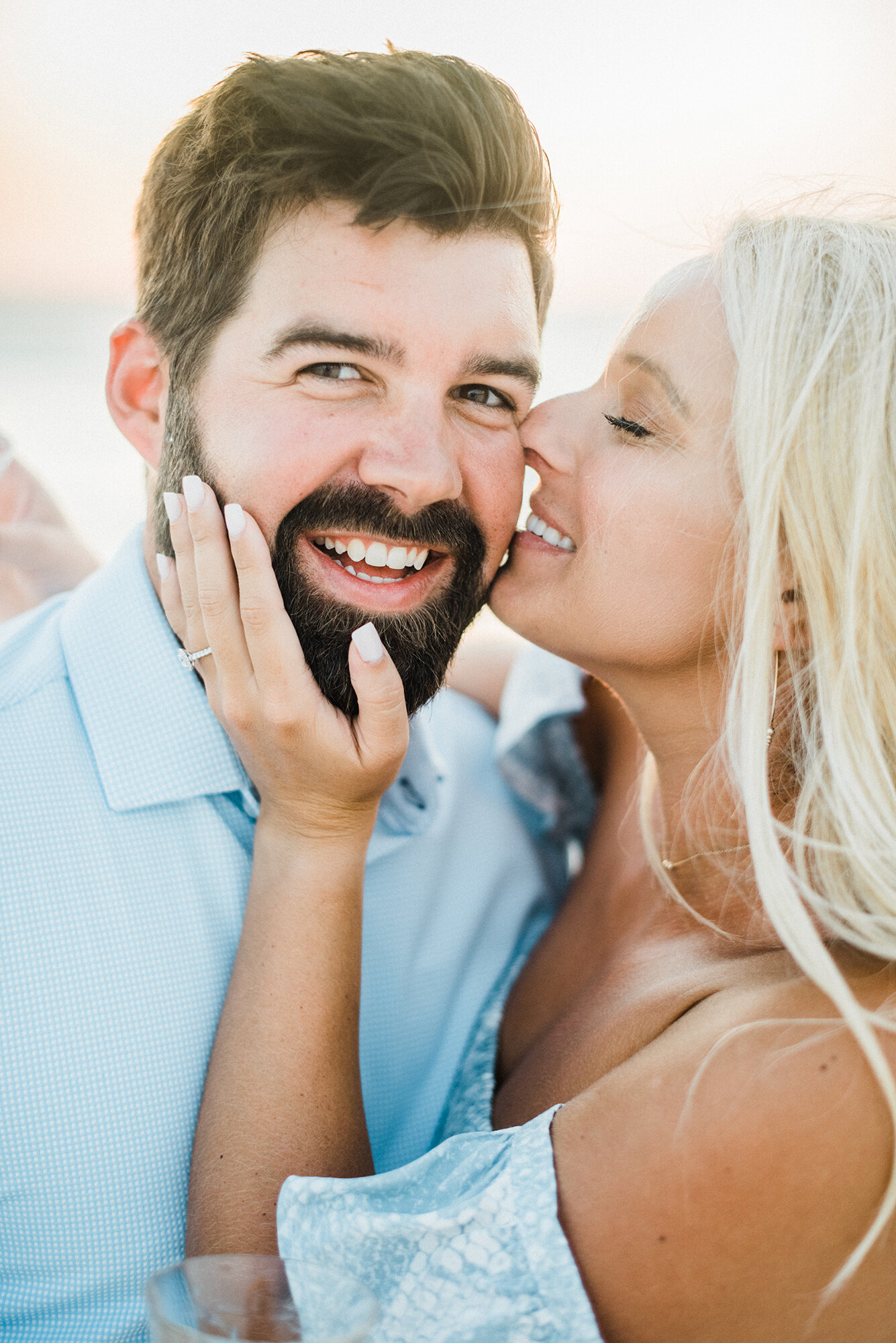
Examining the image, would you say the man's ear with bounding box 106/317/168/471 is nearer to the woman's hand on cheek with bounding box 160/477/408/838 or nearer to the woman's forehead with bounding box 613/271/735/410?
the woman's hand on cheek with bounding box 160/477/408/838

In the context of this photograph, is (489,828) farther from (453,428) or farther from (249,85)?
(249,85)

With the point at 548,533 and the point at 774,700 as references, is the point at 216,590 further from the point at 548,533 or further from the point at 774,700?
the point at 774,700

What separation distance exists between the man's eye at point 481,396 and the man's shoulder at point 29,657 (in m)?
0.96

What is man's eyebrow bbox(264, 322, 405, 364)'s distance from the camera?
1873mm

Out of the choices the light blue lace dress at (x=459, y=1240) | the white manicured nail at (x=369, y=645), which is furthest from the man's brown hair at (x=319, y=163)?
the light blue lace dress at (x=459, y=1240)

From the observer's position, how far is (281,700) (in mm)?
1827

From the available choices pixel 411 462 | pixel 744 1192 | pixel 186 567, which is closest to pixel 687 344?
pixel 411 462

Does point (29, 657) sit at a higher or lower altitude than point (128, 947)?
higher

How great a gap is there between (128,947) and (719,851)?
3.84ft

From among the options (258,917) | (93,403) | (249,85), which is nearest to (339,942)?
(258,917)

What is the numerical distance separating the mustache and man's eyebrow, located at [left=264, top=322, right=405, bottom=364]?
0.82ft

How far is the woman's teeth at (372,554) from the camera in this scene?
198cm

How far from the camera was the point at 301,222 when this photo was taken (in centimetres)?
190

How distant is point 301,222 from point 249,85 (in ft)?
0.93
